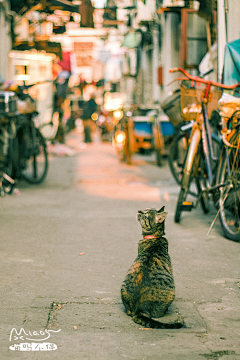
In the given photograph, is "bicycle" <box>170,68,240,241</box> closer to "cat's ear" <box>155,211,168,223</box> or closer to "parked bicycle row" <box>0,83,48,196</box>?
"cat's ear" <box>155,211,168,223</box>

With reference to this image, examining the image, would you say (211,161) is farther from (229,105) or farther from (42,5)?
(42,5)

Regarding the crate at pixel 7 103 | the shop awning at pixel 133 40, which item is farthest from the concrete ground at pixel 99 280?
the shop awning at pixel 133 40

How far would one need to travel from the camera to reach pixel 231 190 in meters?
4.99

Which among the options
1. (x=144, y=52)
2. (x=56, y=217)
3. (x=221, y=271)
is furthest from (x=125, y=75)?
(x=221, y=271)

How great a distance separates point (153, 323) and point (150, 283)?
0.78ft

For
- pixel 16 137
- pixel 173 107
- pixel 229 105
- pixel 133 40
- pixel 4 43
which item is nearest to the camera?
pixel 229 105

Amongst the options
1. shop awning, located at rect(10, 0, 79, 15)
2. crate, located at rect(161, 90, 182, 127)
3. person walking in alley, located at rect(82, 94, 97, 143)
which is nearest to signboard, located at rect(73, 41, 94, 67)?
person walking in alley, located at rect(82, 94, 97, 143)

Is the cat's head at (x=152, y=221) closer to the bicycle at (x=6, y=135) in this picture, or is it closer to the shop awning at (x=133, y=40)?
the bicycle at (x=6, y=135)

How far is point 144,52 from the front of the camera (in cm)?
2372

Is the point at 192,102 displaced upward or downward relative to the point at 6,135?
upward

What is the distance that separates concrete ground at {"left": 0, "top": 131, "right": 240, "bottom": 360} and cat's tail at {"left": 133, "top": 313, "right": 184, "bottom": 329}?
0.10ft

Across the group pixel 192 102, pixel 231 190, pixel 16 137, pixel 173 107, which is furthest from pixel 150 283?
pixel 16 137

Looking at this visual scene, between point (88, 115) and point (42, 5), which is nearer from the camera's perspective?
point (42, 5)

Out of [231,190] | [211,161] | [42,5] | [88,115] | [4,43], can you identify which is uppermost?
[42,5]
